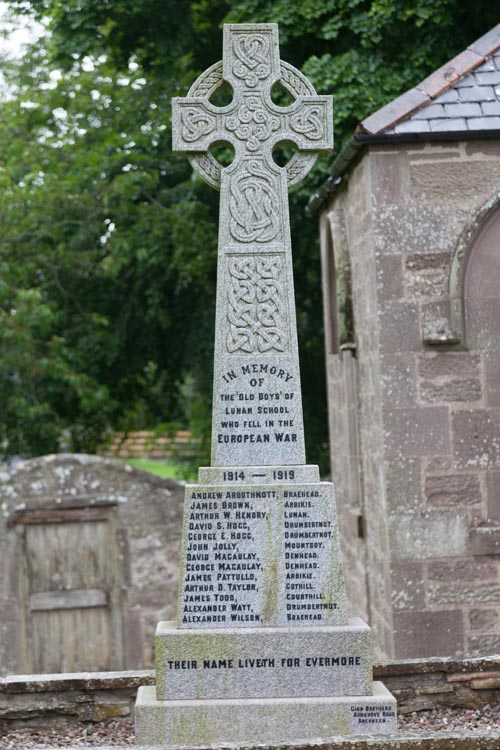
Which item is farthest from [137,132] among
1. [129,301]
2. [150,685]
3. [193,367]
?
[150,685]

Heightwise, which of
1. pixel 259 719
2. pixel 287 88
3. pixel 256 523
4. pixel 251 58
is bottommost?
pixel 259 719

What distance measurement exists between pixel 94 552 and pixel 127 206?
553 centimetres

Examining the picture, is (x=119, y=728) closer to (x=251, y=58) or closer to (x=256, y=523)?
(x=256, y=523)

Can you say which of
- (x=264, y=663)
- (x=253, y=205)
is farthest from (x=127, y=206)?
(x=264, y=663)

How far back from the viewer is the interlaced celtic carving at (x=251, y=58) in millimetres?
5605

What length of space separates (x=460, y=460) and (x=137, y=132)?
8.66 m

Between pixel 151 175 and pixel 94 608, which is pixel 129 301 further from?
pixel 94 608

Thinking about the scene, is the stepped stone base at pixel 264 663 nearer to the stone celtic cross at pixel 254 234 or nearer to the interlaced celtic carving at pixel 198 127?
the stone celtic cross at pixel 254 234

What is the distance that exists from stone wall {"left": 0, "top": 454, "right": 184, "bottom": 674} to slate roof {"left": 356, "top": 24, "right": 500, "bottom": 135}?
13.6 ft

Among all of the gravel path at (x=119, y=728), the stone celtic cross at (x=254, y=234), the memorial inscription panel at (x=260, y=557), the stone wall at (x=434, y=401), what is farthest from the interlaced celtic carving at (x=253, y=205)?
the gravel path at (x=119, y=728)

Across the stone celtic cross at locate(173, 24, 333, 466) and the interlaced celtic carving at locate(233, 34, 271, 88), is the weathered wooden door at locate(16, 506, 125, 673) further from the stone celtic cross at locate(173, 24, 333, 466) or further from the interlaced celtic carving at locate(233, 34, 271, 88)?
the interlaced celtic carving at locate(233, 34, 271, 88)

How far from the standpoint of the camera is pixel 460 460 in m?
7.36

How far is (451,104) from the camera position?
7641mm

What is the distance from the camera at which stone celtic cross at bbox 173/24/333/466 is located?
5273 mm
